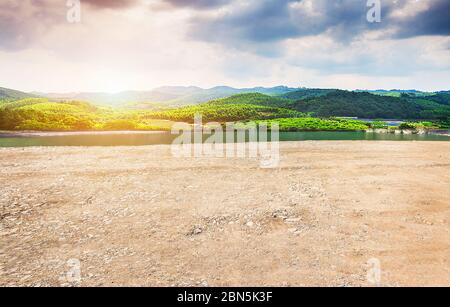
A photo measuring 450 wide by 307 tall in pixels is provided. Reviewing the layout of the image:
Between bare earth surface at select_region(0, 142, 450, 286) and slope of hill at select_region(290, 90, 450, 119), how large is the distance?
131 meters

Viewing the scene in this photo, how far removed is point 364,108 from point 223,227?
16258 centimetres

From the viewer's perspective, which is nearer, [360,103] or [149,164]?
[149,164]

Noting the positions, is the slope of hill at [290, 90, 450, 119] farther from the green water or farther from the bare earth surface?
the bare earth surface

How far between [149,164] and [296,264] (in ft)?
62.3

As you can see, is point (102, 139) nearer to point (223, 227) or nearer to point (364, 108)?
point (223, 227)

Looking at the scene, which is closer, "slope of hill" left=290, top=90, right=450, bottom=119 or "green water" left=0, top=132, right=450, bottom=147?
"green water" left=0, top=132, right=450, bottom=147

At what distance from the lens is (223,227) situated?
1244 cm

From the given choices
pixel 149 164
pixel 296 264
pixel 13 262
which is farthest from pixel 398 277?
pixel 149 164

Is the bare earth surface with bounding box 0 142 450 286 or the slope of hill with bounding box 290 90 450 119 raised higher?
the slope of hill with bounding box 290 90 450 119

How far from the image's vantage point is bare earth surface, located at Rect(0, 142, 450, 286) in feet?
29.7

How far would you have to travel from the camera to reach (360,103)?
163000 millimetres

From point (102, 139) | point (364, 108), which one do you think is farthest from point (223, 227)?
point (364, 108)

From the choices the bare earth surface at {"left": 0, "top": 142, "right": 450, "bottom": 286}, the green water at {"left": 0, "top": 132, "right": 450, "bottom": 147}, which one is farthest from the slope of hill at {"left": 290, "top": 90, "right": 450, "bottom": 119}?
the bare earth surface at {"left": 0, "top": 142, "right": 450, "bottom": 286}

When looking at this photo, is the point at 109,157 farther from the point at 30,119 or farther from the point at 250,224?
the point at 30,119
